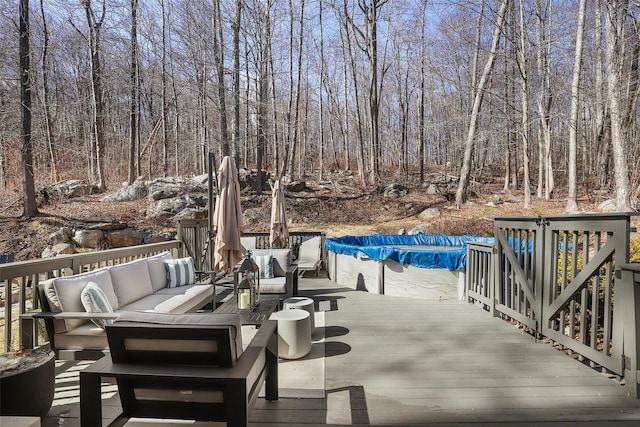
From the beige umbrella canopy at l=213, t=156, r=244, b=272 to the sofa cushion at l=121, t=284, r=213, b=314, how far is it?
1.31 feet

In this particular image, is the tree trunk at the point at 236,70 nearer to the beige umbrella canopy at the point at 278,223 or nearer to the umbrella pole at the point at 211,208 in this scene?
the beige umbrella canopy at the point at 278,223

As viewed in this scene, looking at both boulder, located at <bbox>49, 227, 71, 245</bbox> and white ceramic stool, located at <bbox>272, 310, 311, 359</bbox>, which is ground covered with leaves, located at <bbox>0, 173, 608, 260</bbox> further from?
white ceramic stool, located at <bbox>272, 310, 311, 359</bbox>

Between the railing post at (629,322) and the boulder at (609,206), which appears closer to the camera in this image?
the railing post at (629,322)

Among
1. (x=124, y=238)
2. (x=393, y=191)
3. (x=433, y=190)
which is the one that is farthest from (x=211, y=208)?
(x=433, y=190)

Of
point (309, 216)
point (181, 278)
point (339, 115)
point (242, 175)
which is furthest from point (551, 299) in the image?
point (339, 115)

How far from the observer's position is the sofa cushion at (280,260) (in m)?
5.73

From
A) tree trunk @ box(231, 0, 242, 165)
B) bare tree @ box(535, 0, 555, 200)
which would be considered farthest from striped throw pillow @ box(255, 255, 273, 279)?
bare tree @ box(535, 0, 555, 200)

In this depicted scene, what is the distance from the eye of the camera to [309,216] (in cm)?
1415

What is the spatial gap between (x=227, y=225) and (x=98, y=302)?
188 centimetres

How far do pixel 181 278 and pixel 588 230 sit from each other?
14.6 feet

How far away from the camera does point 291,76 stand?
17266 mm

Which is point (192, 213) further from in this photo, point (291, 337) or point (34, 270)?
point (291, 337)

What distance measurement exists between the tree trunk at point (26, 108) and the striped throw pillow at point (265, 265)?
946cm

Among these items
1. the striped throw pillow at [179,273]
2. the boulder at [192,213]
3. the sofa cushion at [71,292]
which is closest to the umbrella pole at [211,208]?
the striped throw pillow at [179,273]
